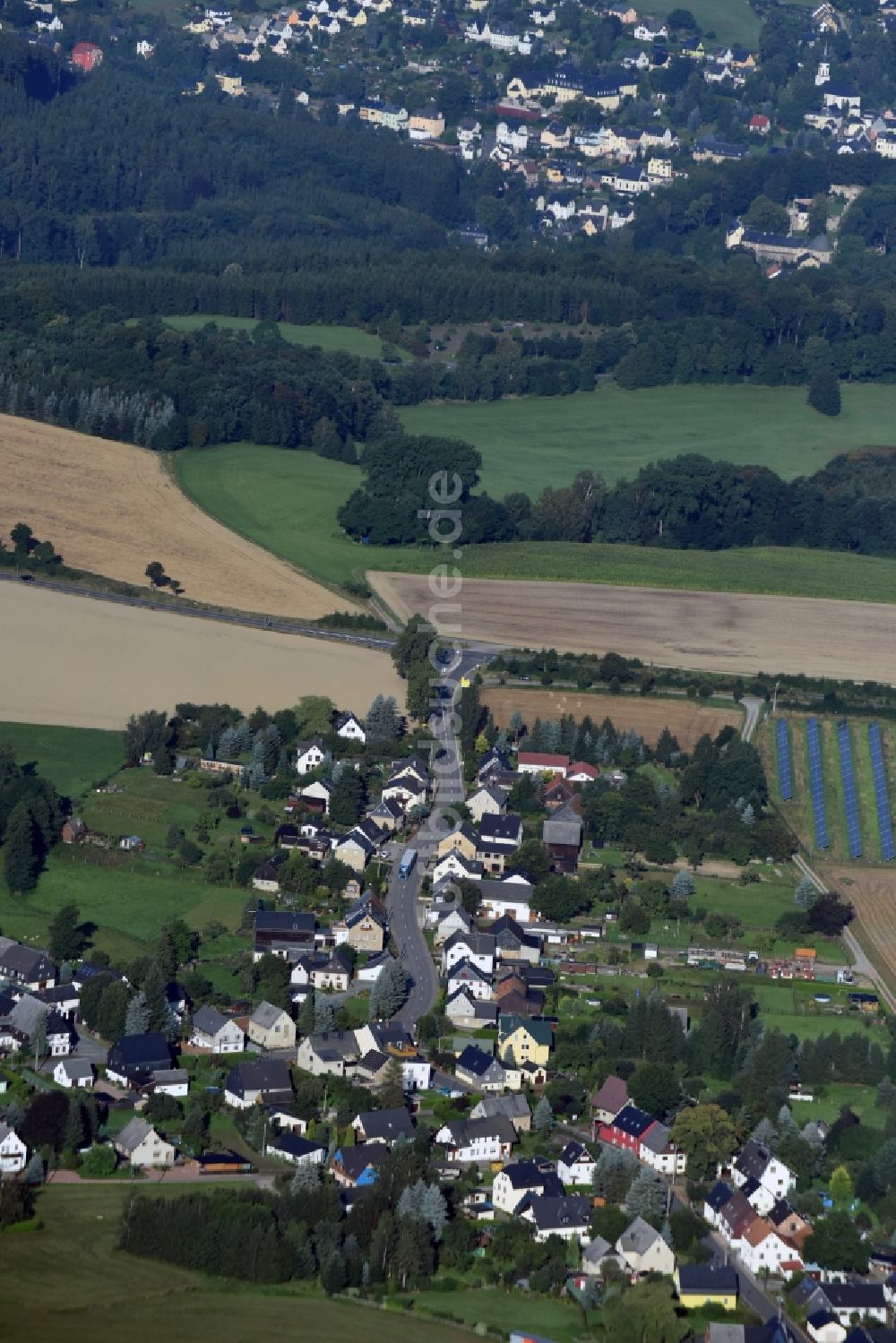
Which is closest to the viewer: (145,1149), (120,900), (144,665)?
(145,1149)

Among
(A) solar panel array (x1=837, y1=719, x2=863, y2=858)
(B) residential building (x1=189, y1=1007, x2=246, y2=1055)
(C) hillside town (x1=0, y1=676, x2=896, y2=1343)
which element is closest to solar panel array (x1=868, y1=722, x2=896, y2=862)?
(A) solar panel array (x1=837, y1=719, x2=863, y2=858)

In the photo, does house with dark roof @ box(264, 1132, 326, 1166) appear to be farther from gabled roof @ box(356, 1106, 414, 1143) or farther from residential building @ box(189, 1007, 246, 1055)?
residential building @ box(189, 1007, 246, 1055)

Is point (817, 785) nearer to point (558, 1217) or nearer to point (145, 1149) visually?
point (558, 1217)

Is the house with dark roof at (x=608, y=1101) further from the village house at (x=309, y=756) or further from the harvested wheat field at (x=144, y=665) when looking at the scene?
the harvested wheat field at (x=144, y=665)

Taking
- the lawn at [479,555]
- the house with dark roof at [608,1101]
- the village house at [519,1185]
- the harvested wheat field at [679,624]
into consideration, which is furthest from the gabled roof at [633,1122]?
the lawn at [479,555]

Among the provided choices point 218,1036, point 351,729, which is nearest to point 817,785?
point 351,729

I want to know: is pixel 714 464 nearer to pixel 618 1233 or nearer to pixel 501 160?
pixel 618 1233

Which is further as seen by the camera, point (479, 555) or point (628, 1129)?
point (479, 555)

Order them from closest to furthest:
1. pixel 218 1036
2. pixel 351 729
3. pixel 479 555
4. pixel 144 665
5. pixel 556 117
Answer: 1. pixel 218 1036
2. pixel 351 729
3. pixel 144 665
4. pixel 479 555
5. pixel 556 117
